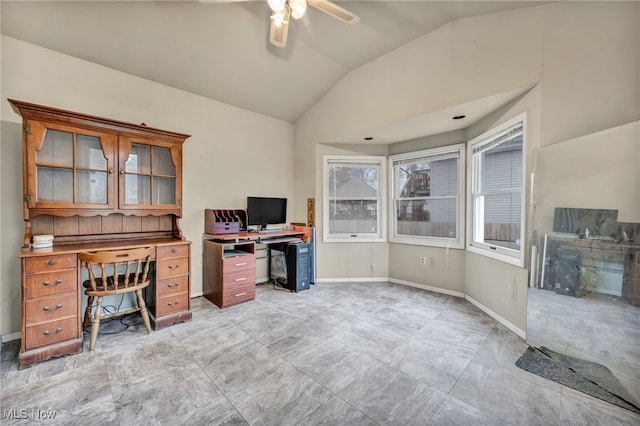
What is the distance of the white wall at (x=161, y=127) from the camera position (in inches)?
96.3

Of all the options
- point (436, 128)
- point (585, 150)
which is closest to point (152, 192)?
point (436, 128)

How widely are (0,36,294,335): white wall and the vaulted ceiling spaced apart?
16cm

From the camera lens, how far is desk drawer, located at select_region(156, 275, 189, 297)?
2.71 m

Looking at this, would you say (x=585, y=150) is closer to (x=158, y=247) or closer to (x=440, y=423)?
(x=440, y=423)

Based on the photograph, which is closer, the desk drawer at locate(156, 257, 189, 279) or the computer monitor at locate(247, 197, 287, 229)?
the desk drawer at locate(156, 257, 189, 279)

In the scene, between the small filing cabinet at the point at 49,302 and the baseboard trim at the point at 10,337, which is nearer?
the small filing cabinet at the point at 49,302

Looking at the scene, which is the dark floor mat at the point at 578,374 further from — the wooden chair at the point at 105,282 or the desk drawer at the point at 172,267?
the wooden chair at the point at 105,282

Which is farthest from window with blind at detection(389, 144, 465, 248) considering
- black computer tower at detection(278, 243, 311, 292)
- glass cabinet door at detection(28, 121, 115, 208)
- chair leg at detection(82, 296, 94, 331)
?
chair leg at detection(82, 296, 94, 331)

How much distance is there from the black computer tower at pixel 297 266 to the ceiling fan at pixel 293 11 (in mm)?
→ 2660

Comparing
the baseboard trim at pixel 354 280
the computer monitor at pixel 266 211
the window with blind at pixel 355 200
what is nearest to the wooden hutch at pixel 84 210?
the computer monitor at pixel 266 211

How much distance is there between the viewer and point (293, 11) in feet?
6.46

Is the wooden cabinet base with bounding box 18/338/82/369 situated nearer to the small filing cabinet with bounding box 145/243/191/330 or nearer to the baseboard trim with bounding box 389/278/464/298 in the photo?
the small filing cabinet with bounding box 145/243/191/330

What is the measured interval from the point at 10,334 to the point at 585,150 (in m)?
5.20

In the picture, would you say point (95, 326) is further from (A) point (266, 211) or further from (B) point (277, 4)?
(B) point (277, 4)
